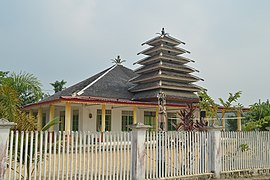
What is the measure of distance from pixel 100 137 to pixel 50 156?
4.04 ft

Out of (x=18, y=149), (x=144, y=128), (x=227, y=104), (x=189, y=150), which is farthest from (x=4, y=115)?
(x=227, y=104)

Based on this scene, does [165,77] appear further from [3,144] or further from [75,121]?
[3,144]

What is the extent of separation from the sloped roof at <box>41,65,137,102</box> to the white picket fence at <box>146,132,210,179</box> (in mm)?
11831

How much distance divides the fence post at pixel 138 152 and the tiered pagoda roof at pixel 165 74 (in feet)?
49.7

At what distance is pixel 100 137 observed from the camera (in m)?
7.41

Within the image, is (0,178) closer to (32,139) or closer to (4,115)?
(32,139)

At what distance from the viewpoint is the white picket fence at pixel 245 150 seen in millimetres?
10531

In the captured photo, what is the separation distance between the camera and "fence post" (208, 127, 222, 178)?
33.0ft

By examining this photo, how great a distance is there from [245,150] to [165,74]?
14386 mm

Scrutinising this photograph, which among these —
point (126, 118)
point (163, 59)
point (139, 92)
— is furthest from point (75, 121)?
point (163, 59)

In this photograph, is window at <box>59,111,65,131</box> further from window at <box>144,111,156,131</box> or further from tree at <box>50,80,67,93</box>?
tree at <box>50,80,67,93</box>

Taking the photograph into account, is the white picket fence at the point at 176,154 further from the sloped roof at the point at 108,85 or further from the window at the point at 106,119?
the window at the point at 106,119

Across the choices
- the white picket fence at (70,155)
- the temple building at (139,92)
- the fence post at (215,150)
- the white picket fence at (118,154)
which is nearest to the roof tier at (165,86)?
the temple building at (139,92)

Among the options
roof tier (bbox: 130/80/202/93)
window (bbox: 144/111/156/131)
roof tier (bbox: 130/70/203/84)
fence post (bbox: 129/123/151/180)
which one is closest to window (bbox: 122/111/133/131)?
window (bbox: 144/111/156/131)
